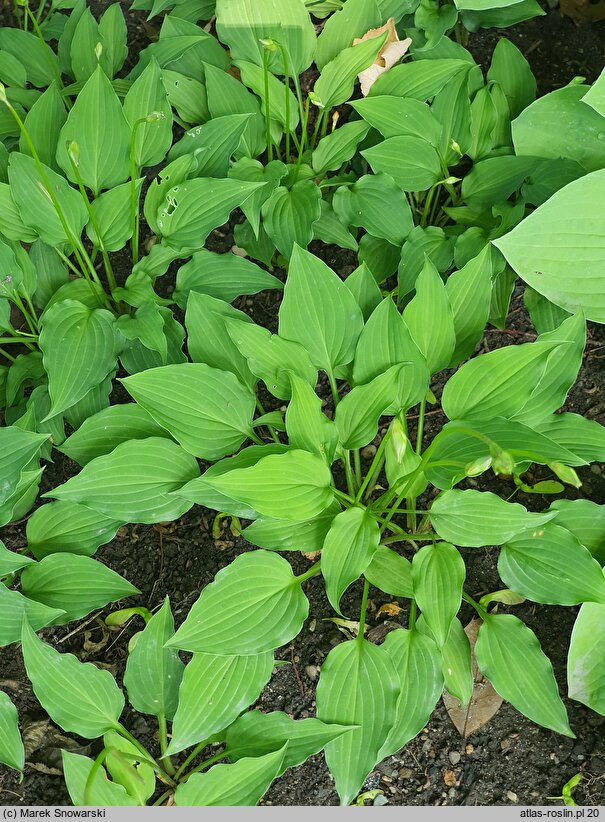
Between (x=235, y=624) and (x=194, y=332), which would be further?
(x=194, y=332)

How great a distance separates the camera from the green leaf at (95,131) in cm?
170

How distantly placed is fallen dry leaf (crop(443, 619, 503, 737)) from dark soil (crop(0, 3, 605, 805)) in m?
0.02

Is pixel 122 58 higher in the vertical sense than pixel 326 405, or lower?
higher

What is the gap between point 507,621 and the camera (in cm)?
153

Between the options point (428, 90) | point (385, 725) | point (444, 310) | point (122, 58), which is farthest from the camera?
point (122, 58)

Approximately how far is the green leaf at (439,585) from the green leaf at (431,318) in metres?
0.44

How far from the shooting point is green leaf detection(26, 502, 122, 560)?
1620 millimetres

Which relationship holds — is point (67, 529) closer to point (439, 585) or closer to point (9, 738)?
point (9, 738)

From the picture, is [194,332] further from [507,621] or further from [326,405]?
[507,621]

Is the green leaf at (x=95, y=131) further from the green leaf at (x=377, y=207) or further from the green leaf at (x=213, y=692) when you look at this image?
the green leaf at (x=213, y=692)

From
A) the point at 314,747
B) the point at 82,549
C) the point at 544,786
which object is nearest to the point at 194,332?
the point at 82,549

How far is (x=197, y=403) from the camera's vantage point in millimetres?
1547

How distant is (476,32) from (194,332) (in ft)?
4.47

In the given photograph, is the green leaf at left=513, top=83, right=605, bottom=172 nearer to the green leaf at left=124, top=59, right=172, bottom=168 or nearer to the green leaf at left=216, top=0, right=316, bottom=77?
the green leaf at left=216, top=0, right=316, bottom=77
